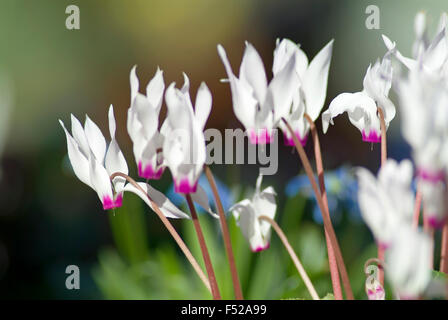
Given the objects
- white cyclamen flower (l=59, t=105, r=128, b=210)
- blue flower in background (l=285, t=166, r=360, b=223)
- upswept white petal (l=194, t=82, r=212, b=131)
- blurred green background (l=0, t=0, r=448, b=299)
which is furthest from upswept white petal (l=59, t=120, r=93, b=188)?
blurred green background (l=0, t=0, r=448, b=299)

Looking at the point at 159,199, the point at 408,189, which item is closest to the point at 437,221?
the point at 408,189

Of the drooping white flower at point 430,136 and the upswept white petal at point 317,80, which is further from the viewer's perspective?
the upswept white petal at point 317,80

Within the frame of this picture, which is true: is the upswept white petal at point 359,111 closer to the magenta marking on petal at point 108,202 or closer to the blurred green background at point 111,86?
the magenta marking on petal at point 108,202

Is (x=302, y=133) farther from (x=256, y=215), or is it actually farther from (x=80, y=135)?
(x=80, y=135)

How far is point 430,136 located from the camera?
1.21 ft

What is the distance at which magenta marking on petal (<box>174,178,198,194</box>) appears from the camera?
1.48 feet

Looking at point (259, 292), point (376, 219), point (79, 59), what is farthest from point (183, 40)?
point (376, 219)

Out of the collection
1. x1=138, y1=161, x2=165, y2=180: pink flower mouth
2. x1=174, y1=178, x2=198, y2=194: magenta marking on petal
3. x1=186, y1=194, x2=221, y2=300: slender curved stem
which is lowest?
x1=186, y1=194, x2=221, y2=300: slender curved stem

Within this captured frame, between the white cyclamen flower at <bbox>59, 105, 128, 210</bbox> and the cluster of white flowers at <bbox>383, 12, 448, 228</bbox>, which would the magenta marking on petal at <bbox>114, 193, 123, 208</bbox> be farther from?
the cluster of white flowers at <bbox>383, 12, 448, 228</bbox>

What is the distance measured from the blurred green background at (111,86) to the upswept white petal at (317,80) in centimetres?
103

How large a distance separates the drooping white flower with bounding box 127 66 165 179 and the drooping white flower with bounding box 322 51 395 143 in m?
0.16

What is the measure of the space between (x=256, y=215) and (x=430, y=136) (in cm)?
19

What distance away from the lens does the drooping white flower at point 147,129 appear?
45cm

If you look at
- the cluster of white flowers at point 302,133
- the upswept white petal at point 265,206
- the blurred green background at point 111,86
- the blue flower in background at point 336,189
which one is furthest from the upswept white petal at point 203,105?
the blurred green background at point 111,86
